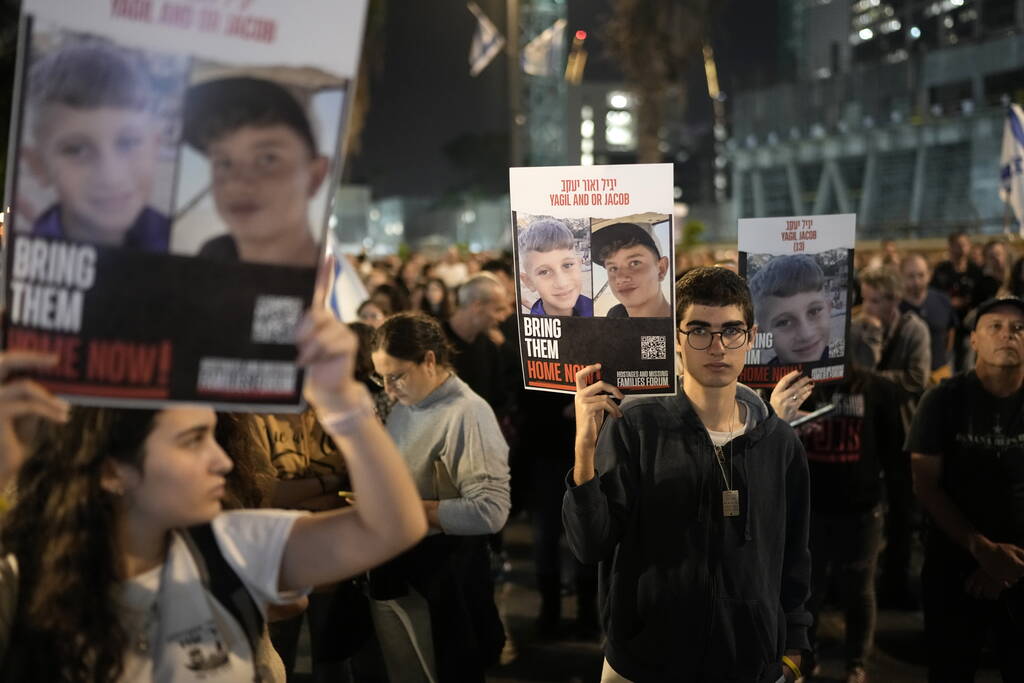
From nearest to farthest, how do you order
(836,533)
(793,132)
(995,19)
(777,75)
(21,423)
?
(21,423), (836,533), (995,19), (793,132), (777,75)

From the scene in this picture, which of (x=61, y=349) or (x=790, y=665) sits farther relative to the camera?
(x=790, y=665)

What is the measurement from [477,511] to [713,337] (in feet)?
4.94

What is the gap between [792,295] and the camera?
16.1 feet

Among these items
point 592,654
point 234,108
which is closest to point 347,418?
point 234,108

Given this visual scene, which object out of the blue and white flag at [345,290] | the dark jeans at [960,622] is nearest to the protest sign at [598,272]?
the dark jeans at [960,622]

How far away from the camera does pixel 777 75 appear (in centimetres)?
8375

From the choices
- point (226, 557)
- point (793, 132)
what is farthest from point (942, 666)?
point (793, 132)

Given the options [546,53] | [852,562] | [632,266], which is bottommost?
[852,562]

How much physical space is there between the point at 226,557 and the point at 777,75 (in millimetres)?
86200

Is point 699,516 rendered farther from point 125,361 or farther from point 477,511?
point 125,361

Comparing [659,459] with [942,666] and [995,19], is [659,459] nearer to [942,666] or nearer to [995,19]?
[942,666]

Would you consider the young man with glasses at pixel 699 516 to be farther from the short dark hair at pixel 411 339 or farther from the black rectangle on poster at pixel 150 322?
the black rectangle on poster at pixel 150 322

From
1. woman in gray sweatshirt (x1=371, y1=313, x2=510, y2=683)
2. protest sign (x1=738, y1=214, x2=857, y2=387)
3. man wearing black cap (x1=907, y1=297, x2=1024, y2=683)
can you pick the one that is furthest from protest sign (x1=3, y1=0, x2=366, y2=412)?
man wearing black cap (x1=907, y1=297, x2=1024, y2=683)

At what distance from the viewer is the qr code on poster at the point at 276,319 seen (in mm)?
2234
